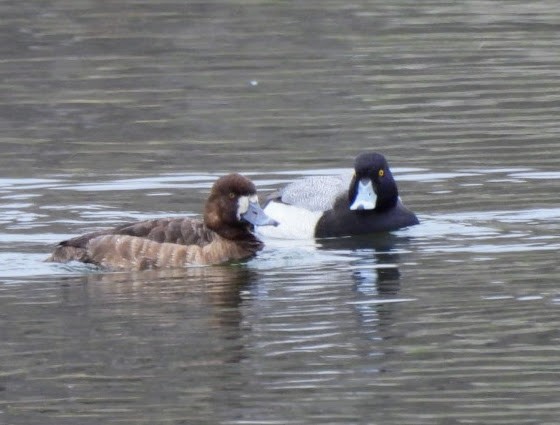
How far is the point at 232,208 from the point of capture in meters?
13.2

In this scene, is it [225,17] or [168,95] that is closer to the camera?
[168,95]

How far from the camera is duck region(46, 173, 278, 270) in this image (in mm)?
12930

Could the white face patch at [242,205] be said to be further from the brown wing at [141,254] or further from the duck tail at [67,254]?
the duck tail at [67,254]

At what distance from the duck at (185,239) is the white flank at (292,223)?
52.2 inches

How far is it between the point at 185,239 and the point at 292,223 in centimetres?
194

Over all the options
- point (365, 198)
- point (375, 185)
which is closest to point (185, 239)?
point (365, 198)

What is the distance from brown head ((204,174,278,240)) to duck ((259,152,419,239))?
1.49 meters

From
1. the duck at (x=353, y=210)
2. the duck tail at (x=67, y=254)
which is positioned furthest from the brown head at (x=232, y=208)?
the duck at (x=353, y=210)

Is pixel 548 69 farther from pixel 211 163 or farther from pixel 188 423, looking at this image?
pixel 188 423

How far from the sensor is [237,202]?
1319 centimetres

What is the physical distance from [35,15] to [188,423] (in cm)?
1939

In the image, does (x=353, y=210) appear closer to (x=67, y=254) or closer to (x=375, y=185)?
(x=375, y=185)

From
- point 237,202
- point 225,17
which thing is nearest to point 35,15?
point 225,17

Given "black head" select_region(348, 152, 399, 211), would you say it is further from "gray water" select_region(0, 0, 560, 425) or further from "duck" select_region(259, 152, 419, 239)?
"gray water" select_region(0, 0, 560, 425)
